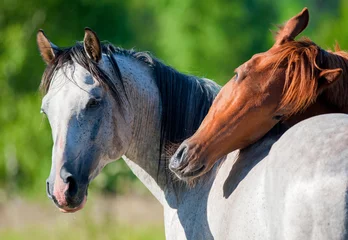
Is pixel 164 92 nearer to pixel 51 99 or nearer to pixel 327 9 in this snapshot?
pixel 51 99

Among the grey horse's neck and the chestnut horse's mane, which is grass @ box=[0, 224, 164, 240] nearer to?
the grey horse's neck

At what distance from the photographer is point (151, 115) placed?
4.80 meters

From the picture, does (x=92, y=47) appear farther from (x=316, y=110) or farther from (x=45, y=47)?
(x=316, y=110)

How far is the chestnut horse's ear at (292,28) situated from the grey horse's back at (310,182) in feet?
2.25

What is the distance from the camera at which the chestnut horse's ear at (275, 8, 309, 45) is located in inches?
164

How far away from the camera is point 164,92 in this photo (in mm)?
4809

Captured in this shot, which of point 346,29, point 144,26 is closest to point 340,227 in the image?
point 346,29

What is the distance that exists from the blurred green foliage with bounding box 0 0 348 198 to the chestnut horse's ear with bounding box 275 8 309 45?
8.12 metres

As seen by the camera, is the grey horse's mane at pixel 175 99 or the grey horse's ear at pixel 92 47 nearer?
the grey horse's ear at pixel 92 47

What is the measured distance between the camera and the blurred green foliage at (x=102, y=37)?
20500 millimetres

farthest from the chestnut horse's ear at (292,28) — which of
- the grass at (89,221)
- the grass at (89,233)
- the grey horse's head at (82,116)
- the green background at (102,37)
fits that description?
the green background at (102,37)

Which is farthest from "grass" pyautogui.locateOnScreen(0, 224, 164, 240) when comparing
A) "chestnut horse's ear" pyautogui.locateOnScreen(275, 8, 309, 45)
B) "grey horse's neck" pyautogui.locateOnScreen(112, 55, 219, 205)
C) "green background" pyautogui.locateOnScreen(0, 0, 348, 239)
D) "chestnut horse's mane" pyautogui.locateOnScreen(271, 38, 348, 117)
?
"chestnut horse's mane" pyautogui.locateOnScreen(271, 38, 348, 117)

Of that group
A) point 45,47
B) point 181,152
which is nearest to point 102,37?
point 45,47

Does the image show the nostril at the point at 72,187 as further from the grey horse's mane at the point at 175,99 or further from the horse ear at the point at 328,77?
the horse ear at the point at 328,77
